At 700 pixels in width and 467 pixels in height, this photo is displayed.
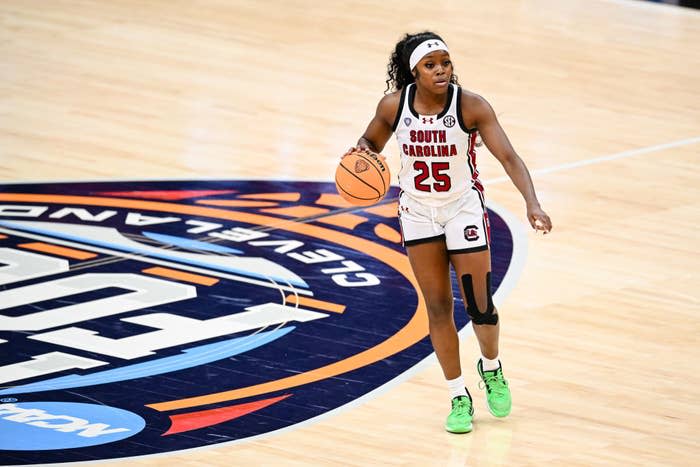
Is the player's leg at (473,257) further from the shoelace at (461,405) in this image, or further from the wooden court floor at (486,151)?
the wooden court floor at (486,151)

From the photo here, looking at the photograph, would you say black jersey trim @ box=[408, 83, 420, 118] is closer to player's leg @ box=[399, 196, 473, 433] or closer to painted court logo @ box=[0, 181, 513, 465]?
player's leg @ box=[399, 196, 473, 433]

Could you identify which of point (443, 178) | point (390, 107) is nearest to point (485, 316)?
point (443, 178)

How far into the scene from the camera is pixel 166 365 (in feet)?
24.7

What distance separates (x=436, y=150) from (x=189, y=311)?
2452mm

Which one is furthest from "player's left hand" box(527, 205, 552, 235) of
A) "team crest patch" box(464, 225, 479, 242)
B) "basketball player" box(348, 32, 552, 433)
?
"team crest patch" box(464, 225, 479, 242)

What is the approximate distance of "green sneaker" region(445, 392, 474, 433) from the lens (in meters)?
6.76

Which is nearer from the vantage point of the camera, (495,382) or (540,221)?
(540,221)

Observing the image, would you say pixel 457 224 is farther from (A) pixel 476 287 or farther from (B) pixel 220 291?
(B) pixel 220 291

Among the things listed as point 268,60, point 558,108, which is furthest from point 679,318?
point 268,60

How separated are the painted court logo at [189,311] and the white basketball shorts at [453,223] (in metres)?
1.10

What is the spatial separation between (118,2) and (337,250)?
8243 mm

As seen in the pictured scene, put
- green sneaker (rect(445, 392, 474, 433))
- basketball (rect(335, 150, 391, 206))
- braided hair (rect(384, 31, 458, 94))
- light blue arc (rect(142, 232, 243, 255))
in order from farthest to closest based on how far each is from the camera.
A: 1. light blue arc (rect(142, 232, 243, 255))
2. green sneaker (rect(445, 392, 474, 433))
3. basketball (rect(335, 150, 391, 206))
4. braided hair (rect(384, 31, 458, 94))

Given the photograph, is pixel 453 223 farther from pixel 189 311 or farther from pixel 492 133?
pixel 189 311

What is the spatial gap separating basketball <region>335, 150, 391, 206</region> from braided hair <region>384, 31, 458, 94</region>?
1.08ft
